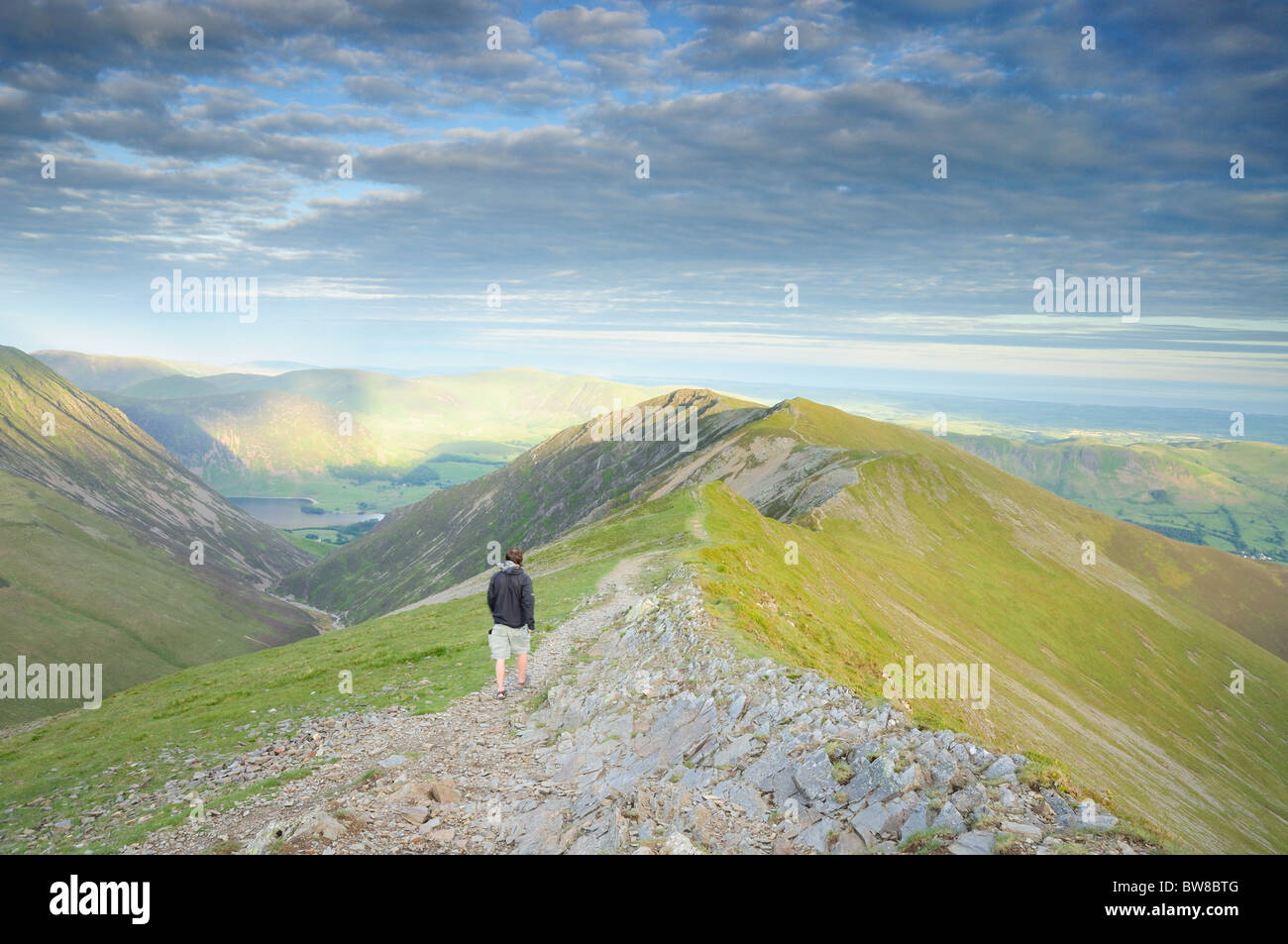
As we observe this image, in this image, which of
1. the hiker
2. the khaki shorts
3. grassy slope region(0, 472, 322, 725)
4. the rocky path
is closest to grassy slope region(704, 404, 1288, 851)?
the rocky path

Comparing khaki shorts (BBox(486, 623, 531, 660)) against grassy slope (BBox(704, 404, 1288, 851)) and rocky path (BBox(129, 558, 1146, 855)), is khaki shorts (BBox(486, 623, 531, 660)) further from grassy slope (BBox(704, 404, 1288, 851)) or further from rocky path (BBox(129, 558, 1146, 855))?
grassy slope (BBox(704, 404, 1288, 851))

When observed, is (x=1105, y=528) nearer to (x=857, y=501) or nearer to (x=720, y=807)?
(x=857, y=501)

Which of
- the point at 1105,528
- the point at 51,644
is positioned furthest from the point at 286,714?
the point at 1105,528

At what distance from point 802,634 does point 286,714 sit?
74.4ft

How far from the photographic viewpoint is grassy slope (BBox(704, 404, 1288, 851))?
1722 inches

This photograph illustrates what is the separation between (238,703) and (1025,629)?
348ft

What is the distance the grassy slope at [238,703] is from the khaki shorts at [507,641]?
8.98 ft

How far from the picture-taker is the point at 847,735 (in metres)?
13.4

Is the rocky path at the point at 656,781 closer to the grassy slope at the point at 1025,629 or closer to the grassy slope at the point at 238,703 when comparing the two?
the grassy slope at the point at 238,703

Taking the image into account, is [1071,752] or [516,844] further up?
[516,844]

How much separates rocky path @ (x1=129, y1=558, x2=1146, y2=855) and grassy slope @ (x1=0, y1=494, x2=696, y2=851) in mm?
2541

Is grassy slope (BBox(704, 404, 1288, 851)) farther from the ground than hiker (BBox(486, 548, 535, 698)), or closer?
closer

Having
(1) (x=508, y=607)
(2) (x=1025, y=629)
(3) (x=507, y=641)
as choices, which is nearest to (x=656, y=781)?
(1) (x=508, y=607)

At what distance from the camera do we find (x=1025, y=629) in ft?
322
